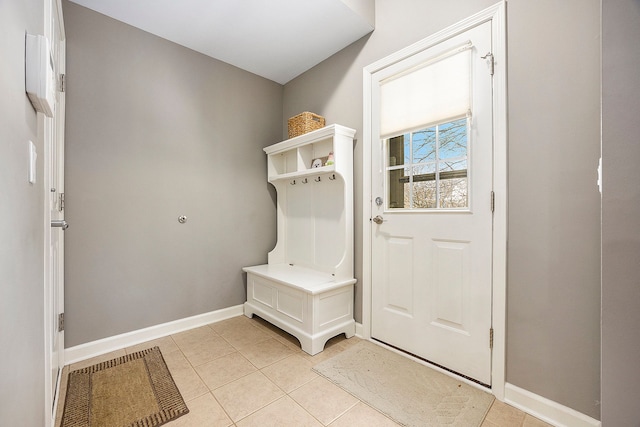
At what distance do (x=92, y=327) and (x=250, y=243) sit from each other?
139 cm

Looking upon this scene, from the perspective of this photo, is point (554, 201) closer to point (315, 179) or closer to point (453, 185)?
point (453, 185)

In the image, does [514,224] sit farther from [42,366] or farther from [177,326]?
[177,326]

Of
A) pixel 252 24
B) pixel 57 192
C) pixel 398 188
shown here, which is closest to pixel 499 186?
pixel 398 188

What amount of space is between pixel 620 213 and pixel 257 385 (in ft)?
6.10

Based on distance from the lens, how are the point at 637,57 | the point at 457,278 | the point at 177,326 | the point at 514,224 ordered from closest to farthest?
the point at 637,57 → the point at 514,224 → the point at 457,278 → the point at 177,326

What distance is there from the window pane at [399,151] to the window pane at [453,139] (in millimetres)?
240

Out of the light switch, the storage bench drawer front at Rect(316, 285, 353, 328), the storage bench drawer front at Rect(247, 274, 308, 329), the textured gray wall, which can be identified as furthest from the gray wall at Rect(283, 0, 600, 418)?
the light switch

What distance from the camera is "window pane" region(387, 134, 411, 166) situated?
203 centimetres

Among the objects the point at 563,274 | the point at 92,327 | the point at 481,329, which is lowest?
the point at 92,327

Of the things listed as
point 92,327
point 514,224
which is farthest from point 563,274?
point 92,327

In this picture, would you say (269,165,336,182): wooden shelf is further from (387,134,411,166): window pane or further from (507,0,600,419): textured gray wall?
(507,0,600,419): textured gray wall

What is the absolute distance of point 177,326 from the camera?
2.41 metres

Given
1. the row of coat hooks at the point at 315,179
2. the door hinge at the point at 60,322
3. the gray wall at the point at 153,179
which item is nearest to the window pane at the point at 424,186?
the row of coat hooks at the point at 315,179

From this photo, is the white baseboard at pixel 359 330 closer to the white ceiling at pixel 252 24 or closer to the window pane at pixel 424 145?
the window pane at pixel 424 145
